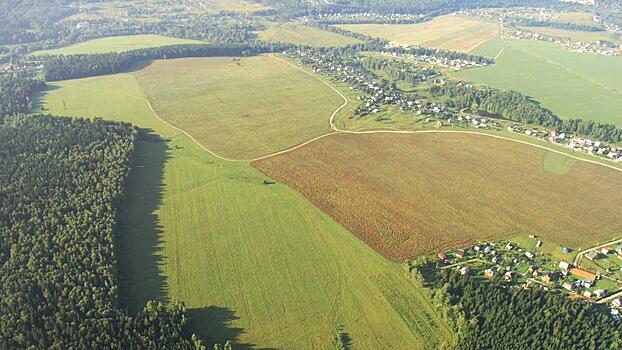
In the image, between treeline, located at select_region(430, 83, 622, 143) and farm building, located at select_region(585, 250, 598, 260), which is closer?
farm building, located at select_region(585, 250, 598, 260)

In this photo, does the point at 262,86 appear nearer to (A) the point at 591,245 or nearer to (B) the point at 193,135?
(B) the point at 193,135

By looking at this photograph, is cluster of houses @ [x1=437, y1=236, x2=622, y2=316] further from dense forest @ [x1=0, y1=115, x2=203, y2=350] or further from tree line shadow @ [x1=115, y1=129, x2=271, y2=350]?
dense forest @ [x1=0, y1=115, x2=203, y2=350]

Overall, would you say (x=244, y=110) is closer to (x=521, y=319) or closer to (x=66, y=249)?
(x=66, y=249)

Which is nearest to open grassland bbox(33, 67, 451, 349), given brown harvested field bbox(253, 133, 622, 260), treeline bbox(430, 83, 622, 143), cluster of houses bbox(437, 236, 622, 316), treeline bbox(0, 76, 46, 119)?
brown harvested field bbox(253, 133, 622, 260)

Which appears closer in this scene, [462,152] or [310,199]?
[310,199]

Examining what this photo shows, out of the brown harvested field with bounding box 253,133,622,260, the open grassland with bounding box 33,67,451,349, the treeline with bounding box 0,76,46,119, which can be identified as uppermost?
the treeline with bounding box 0,76,46,119

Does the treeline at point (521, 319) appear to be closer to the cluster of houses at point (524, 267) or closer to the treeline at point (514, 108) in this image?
the cluster of houses at point (524, 267)

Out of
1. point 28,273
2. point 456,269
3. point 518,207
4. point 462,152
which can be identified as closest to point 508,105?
point 462,152
